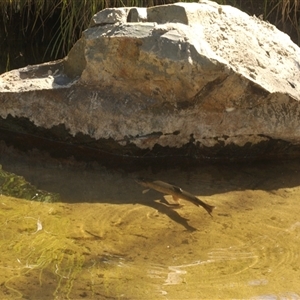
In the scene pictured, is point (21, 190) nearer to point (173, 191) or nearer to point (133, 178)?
point (133, 178)

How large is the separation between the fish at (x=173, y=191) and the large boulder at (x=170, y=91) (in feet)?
1.16

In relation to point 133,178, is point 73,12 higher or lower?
higher

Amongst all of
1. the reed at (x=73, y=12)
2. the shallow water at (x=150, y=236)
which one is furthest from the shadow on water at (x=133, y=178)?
the reed at (x=73, y=12)

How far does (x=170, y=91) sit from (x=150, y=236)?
0.91 m

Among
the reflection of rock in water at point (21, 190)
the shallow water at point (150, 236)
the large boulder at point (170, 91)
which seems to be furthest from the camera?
the large boulder at point (170, 91)

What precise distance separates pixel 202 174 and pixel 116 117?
0.56 meters

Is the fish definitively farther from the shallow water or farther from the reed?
the reed

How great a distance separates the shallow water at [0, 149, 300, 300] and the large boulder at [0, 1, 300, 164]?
17cm

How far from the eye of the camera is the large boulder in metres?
3.59

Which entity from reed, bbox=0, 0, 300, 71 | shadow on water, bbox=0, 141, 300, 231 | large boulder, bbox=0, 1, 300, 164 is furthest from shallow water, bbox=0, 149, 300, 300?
reed, bbox=0, 0, 300, 71

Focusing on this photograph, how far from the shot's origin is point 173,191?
3.34m

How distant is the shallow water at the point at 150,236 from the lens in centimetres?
265

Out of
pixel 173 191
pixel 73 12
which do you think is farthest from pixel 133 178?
pixel 73 12

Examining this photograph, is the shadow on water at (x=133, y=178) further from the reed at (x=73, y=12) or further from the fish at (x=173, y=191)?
the reed at (x=73, y=12)
